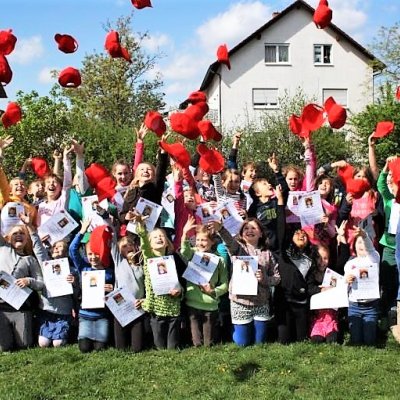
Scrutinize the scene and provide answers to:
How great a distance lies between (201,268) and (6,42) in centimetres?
310

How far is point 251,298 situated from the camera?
6.52 m

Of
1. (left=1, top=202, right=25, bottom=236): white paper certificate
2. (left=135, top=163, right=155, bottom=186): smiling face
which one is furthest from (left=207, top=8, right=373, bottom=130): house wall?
(left=1, top=202, right=25, bottom=236): white paper certificate

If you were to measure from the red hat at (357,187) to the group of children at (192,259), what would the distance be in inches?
0.5

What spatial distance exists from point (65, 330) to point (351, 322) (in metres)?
2.94

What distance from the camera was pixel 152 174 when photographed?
6809 mm

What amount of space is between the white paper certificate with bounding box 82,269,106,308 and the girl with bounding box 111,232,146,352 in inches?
6.7

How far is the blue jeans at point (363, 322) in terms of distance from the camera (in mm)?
6430

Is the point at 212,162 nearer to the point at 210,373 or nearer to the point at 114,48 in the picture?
the point at 114,48

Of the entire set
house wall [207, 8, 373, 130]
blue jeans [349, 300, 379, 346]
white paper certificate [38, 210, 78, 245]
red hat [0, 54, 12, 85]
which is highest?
house wall [207, 8, 373, 130]

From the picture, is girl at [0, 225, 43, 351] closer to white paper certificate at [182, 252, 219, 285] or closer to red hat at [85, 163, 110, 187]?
red hat at [85, 163, 110, 187]

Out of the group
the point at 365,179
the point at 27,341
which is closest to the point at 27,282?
the point at 27,341

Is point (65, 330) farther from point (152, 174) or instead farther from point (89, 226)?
point (152, 174)

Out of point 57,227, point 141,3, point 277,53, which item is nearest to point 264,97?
point 277,53

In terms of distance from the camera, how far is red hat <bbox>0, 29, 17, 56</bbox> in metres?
6.70
